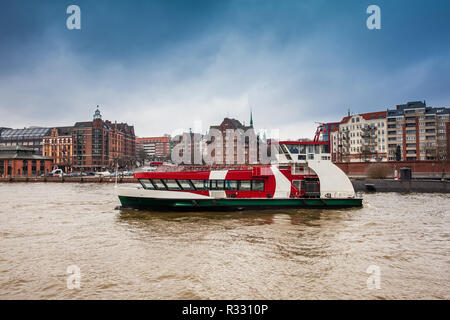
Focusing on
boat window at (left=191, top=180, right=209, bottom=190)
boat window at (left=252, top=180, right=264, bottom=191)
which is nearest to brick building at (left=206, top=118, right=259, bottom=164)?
boat window at (left=252, top=180, right=264, bottom=191)

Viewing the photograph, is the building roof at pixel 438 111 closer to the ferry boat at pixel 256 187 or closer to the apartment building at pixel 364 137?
the apartment building at pixel 364 137

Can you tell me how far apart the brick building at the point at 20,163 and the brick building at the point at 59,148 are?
85.5 feet

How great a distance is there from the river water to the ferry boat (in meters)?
2.46

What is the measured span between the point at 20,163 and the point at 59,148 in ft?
122

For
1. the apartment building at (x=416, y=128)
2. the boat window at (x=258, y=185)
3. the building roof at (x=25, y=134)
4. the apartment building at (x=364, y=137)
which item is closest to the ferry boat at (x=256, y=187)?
the boat window at (x=258, y=185)

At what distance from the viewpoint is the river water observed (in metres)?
9.57

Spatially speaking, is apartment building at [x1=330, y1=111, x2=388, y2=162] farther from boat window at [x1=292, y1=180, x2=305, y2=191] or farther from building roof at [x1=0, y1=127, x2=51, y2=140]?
building roof at [x1=0, y1=127, x2=51, y2=140]

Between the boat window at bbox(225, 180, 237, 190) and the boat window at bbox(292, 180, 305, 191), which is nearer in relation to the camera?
the boat window at bbox(225, 180, 237, 190)

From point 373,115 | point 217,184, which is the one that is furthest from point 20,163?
point 373,115

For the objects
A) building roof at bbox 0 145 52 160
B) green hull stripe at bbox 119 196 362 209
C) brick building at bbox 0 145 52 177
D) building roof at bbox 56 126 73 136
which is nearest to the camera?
green hull stripe at bbox 119 196 362 209

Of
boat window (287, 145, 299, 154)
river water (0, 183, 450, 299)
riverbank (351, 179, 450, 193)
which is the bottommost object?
river water (0, 183, 450, 299)

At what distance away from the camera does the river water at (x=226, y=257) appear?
957 cm

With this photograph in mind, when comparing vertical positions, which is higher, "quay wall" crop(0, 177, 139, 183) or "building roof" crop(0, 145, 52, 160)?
"building roof" crop(0, 145, 52, 160)
